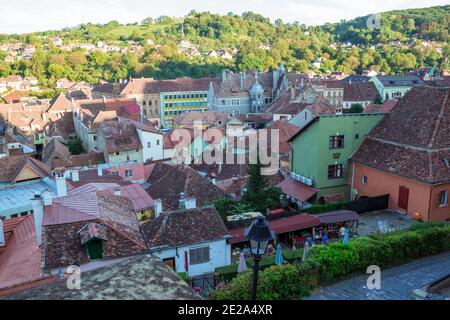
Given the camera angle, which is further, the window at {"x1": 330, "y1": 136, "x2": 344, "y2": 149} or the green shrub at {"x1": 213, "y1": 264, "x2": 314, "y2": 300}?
the window at {"x1": 330, "y1": 136, "x2": 344, "y2": 149}

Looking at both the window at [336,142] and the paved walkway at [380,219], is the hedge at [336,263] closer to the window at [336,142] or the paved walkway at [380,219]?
the paved walkway at [380,219]

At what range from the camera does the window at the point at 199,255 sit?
1919 centimetres

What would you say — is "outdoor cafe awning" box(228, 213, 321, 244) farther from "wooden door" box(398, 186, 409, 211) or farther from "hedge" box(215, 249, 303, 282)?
"wooden door" box(398, 186, 409, 211)

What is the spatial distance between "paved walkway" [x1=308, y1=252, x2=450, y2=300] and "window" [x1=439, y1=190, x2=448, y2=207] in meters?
10.2

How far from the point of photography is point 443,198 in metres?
22.4

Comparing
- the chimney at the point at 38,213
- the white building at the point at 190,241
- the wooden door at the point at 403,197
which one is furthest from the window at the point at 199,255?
the wooden door at the point at 403,197

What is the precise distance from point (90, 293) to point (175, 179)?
2438 cm

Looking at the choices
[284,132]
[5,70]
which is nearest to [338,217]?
[284,132]

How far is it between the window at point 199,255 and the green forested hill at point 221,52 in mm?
104474

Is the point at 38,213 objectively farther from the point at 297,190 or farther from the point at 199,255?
the point at 297,190

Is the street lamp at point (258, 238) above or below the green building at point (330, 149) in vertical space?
above

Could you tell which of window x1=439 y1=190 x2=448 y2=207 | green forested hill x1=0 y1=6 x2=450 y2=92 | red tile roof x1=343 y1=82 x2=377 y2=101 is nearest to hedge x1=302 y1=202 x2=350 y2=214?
window x1=439 y1=190 x2=448 y2=207

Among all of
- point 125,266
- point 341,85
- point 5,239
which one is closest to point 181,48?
point 341,85

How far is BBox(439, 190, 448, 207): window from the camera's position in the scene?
22.3 m
